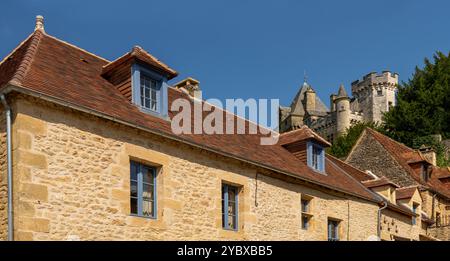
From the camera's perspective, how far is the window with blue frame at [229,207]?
14.4 m

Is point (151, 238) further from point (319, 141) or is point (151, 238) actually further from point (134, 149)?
point (319, 141)

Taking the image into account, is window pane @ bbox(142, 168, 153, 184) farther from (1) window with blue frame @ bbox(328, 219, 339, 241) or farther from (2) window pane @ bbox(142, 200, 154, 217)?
(1) window with blue frame @ bbox(328, 219, 339, 241)

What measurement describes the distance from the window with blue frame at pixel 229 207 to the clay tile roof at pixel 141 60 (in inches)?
117

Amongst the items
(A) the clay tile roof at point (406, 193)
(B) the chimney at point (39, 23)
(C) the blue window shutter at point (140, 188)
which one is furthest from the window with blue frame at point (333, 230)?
(B) the chimney at point (39, 23)

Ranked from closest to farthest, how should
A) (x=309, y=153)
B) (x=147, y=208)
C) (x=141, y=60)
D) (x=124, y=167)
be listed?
(x=124, y=167), (x=147, y=208), (x=141, y=60), (x=309, y=153)

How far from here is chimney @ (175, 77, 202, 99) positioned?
18.7m

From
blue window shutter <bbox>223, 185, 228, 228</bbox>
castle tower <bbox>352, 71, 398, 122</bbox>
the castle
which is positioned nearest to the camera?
blue window shutter <bbox>223, 185, 228, 228</bbox>

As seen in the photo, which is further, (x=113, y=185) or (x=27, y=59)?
(x=27, y=59)

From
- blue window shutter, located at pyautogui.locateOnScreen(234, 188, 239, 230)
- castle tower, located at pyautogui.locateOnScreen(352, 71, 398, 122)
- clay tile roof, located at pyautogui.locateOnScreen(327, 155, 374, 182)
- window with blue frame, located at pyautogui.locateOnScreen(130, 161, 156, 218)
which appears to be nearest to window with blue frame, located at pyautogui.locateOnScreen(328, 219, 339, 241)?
blue window shutter, located at pyautogui.locateOnScreen(234, 188, 239, 230)

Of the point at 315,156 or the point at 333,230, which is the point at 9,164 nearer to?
the point at 333,230

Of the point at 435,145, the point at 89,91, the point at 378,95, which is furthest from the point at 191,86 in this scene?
the point at 378,95

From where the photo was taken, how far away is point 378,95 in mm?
83125

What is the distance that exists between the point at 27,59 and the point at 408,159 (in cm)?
2201

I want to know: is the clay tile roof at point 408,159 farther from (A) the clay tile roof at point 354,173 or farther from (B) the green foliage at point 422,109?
(B) the green foliage at point 422,109
